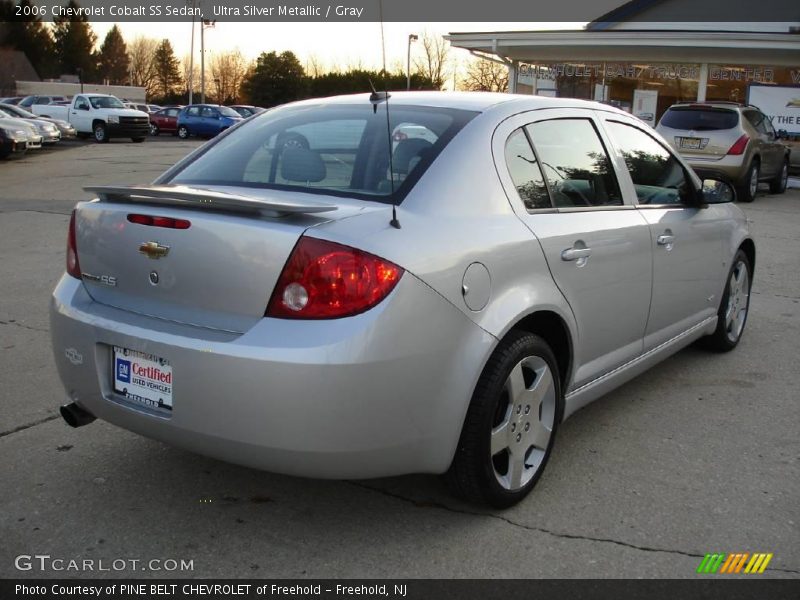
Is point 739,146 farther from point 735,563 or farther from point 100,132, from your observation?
point 100,132

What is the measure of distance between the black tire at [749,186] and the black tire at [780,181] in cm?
200

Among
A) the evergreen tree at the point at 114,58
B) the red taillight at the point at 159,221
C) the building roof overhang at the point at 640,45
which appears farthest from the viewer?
the evergreen tree at the point at 114,58

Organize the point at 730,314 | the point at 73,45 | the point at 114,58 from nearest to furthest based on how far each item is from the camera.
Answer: the point at 730,314
the point at 73,45
the point at 114,58

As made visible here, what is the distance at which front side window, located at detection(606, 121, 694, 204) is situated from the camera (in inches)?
171

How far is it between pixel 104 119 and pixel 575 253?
32.4m

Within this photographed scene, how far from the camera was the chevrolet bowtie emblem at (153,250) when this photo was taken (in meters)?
2.96

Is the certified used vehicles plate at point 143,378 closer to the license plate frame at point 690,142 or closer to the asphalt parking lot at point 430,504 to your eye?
the asphalt parking lot at point 430,504

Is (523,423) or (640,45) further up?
(640,45)

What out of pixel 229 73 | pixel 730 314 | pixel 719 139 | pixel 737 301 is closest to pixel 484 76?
pixel 719 139

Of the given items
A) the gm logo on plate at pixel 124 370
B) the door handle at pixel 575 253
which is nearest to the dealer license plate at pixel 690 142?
the door handle at pixel 575 253

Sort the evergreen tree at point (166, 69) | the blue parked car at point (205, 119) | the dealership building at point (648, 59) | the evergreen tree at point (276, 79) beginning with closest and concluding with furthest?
the dealership building at point (648, 59) < the blue parked car at point (205, 119) < the evergreen tree at point (276, 79) < the evergreen tree at point (166, 69)

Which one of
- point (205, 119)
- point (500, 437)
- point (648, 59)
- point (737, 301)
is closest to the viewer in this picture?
point (500, 437)

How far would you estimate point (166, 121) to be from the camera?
1649 inches

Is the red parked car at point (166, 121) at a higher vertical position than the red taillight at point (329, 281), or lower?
higher
